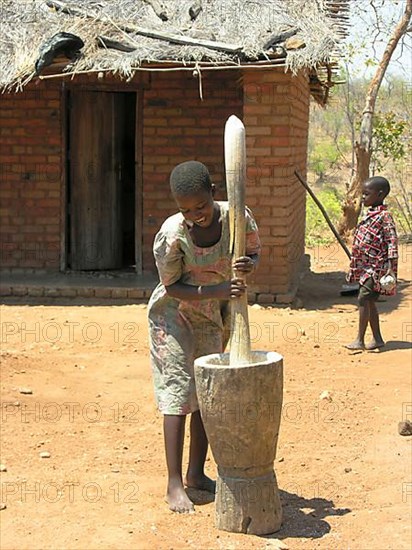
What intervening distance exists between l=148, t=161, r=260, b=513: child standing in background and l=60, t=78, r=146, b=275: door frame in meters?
6.06

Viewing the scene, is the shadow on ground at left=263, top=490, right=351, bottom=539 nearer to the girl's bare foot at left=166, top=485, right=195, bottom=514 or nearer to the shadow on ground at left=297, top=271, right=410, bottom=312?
the girl's bare foot at left=166, top=485, right=195, bottom=514

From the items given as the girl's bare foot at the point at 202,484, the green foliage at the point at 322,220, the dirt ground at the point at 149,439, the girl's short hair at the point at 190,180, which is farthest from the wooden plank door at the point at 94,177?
the girl's short hair at the point at 190,180

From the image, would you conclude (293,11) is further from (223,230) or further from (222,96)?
(223,230)

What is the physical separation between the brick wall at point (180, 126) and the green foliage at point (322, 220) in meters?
6.39

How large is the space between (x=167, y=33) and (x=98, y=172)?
2.33 metres

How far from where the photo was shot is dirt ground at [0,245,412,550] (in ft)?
13.2

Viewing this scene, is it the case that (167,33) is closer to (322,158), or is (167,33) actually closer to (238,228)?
(238,228)

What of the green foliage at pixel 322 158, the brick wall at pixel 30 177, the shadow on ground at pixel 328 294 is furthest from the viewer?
the green foliage at pixel 322 158

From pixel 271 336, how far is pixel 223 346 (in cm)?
386

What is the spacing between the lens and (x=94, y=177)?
1097 centimetres

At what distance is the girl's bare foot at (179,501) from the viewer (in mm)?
4184

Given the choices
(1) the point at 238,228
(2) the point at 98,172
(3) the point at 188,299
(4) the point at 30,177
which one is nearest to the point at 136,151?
(2) the point at 98,172

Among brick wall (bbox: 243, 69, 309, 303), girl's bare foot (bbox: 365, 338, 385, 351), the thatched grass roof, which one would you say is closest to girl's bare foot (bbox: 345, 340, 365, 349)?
girl's bare foot (bbox: 365, 338, 385, 351)

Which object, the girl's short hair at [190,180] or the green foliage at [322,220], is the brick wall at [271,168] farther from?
the green foliage at [322,220]
